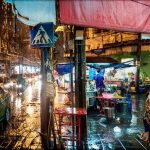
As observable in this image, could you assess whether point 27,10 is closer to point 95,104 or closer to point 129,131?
point 129,131

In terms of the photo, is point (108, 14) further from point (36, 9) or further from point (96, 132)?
point (96, 132)

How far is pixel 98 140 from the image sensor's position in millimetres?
10555

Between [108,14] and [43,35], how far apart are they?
2.60m

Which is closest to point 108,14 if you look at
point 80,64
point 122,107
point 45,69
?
point 45,69

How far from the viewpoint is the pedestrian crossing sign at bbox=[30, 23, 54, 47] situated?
26.2 ft

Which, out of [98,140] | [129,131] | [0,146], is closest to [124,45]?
[129,131]

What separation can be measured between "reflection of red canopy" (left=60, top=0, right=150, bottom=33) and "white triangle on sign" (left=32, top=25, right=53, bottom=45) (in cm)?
239

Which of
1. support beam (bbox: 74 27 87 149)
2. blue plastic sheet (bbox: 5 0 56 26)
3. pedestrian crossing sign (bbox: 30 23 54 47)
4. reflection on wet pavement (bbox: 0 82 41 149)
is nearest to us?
blue plastic sheet (bbox: 5 0 56 26)

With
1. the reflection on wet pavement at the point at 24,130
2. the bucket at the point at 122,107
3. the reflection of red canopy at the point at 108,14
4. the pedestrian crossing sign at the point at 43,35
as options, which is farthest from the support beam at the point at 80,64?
the bucket at the point at 122,107

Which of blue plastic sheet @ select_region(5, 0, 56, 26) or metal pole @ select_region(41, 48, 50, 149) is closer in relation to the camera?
blue plastic sheet @ select_region(5, 0, 56, 26)

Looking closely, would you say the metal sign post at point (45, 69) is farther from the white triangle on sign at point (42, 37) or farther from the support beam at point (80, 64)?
the support beam at point (80, 64)

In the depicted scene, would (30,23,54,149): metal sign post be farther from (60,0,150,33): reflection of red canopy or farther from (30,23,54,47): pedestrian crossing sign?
(60,0,150,33): reflection of red canopy

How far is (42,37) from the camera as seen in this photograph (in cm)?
805

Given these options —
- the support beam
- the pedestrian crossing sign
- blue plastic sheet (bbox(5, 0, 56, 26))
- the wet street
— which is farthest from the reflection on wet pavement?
blue plastic sheet (bbox(5, 0, 56, 26))
